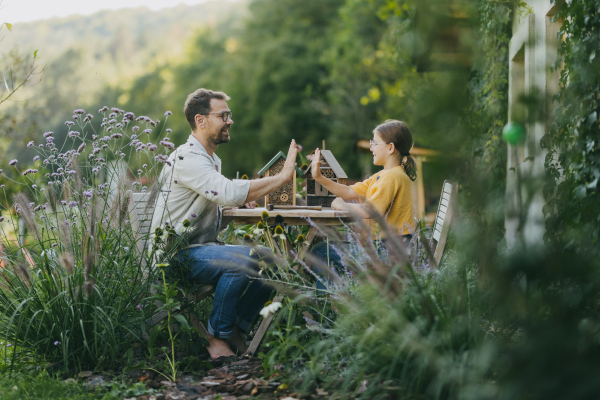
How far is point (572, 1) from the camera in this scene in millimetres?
2807

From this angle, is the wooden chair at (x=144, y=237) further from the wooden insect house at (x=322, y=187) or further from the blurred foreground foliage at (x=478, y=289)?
the wooden insect house at (x=322, y=187)

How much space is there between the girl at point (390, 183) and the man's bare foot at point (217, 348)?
0.77 meters

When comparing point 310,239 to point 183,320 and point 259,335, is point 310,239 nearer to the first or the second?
point 259,335

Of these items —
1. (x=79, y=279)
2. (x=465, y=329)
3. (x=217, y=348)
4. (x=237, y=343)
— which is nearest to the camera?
(x=465, y=329)

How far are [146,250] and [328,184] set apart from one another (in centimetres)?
117

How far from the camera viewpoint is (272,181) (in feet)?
10.9

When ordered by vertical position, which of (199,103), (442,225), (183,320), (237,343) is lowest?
(237,343)

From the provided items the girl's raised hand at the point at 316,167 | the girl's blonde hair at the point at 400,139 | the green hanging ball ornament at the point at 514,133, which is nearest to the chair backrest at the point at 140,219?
the girl's raised hand at the point at 316,167

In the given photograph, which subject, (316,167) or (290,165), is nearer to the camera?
(290,165)

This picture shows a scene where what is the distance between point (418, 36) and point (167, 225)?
2.67 m

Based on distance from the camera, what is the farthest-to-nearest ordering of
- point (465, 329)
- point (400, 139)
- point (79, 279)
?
point (400, 139) → point (79, 279) → point (465, 329)

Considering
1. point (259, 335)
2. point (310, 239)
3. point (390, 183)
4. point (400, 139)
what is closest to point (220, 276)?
point (259, 335)

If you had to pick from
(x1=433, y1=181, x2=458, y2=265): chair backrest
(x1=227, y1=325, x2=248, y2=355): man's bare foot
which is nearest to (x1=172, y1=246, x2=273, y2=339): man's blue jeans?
(x1=227, y1=325, x2=248, y2=355): man's bare foot

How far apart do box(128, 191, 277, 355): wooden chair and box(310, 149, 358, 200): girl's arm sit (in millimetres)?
907
